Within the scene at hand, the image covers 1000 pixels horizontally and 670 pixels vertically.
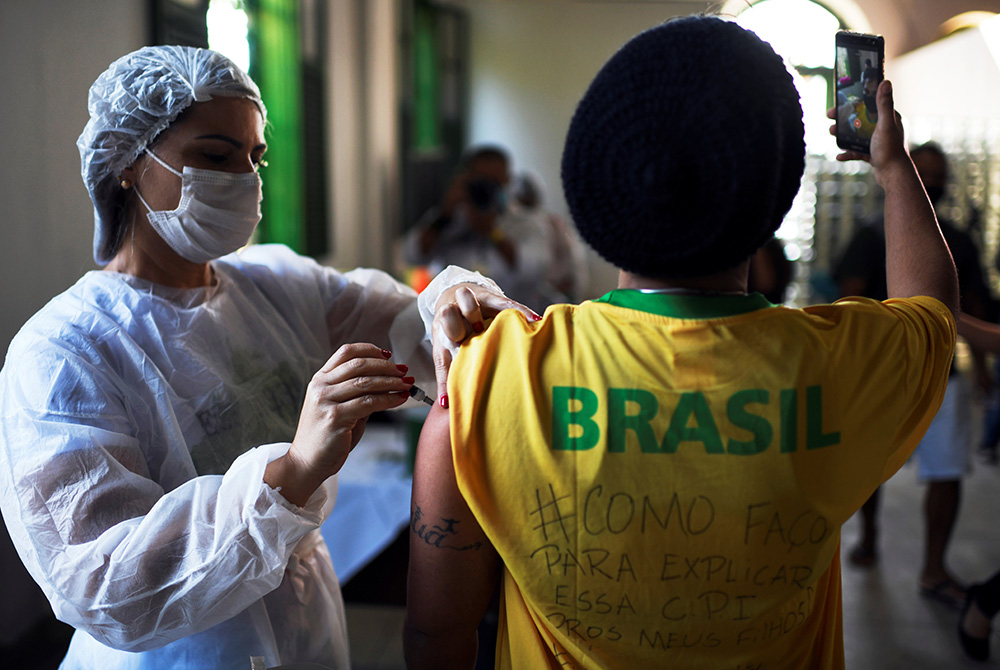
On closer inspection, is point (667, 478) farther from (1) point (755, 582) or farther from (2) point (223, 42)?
(2) point (223, 42)

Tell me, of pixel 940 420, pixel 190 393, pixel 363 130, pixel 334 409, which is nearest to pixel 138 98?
pixel 190 393

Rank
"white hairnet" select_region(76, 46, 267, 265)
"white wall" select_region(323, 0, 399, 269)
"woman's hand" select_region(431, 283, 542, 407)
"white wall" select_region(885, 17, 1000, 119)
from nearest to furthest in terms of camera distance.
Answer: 1. "woman's hand" select_region(431, 283, 542, 407)
2. "white hairnet" select_region(76, 46, 267, 265)
3. "white wall" select_region(885, 17, 1000, 119)
4. "white wall" select_region(323, 0, 399, 269)

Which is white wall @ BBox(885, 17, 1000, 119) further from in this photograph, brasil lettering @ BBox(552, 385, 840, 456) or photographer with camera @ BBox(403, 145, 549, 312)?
Result: photographer with camera @ BBox(403, 145, 549, 312)

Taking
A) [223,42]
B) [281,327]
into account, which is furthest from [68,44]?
[223,42]

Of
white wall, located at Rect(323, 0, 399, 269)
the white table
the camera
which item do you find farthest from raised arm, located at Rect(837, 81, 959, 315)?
white wall, located at Rect(323, 0, 399, 269)

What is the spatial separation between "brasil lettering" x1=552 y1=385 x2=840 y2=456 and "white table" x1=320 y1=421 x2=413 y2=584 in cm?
158

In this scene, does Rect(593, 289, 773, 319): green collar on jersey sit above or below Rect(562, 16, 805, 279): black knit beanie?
below

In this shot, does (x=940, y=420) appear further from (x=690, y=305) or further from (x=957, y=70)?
(x=690, y=305)

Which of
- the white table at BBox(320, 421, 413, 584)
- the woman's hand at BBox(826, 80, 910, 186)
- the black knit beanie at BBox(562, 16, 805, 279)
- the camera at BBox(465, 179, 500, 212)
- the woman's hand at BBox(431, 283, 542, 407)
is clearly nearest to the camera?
the black knit beanie at BBox(562, 16, 805, 279)

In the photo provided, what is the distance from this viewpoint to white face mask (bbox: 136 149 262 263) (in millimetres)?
983

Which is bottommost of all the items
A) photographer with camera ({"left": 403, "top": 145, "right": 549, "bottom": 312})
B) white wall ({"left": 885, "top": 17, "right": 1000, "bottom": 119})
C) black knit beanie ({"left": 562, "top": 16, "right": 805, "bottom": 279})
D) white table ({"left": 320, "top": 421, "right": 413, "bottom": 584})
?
white table ({"left": 320, "top": 421, "right": 413, "bottom": 584})

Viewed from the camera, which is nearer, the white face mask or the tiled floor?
the white face mask

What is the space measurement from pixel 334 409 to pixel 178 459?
28 centimetres

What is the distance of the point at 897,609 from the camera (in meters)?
2.44
